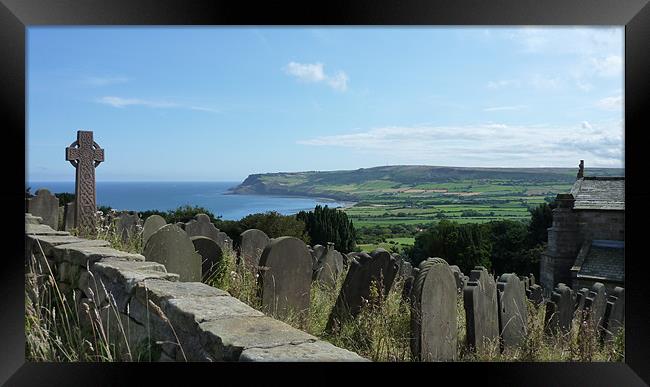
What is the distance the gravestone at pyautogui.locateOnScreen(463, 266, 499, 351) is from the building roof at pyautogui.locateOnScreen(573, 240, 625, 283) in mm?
18553

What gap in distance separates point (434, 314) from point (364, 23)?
215 centimetres

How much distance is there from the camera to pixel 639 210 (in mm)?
3666

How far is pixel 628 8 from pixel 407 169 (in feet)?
57.5

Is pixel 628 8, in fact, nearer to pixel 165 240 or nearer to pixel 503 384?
pixel 503 384

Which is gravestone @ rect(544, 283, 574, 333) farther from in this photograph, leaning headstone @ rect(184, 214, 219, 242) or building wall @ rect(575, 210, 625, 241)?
building wall @ rect(575, 210, 625, 241)

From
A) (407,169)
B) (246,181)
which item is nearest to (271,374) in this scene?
(246,181)

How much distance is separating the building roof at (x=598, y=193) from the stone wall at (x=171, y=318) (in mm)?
24619

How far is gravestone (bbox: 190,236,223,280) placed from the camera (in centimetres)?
528

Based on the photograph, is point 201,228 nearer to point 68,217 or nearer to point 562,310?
point 68,217

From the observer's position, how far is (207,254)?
5309mm

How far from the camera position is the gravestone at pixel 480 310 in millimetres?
4715

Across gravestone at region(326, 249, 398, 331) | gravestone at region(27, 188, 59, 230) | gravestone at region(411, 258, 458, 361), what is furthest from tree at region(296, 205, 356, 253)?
gravestone at region(411, 258, 458, 361)

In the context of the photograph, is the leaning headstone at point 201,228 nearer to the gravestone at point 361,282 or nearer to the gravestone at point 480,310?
the gravestone at point 361,282

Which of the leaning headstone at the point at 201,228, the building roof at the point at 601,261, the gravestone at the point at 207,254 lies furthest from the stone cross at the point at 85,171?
the building roof at the point at 601,261
